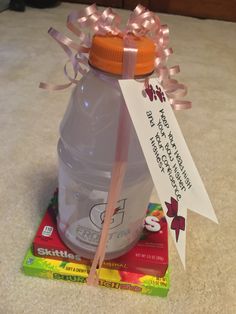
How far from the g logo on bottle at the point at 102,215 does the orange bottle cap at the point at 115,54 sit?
186mm

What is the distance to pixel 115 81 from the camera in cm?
44

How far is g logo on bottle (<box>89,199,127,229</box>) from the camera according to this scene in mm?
511

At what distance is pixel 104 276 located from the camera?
22.2 inches

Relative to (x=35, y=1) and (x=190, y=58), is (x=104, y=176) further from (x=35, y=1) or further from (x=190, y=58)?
(x=35, y=1)

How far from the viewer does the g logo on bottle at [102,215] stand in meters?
0.51

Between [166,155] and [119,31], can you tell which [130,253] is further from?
[119,31]

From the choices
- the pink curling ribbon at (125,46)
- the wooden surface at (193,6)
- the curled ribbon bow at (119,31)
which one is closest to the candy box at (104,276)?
the pink curling ribbon at (125,46)

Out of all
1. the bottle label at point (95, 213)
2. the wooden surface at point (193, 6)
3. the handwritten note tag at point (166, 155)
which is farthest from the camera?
the wooden surface at point (193, 6)

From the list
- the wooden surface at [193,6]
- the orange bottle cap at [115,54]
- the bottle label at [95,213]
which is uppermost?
the orange bottle cap at [115,54]

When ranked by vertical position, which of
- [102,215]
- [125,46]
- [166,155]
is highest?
[125,46]

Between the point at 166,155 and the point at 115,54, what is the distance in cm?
13

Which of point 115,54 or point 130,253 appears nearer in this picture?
point 115,54

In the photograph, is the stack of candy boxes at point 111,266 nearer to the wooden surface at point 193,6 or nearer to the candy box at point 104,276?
the candy box at point 104,276

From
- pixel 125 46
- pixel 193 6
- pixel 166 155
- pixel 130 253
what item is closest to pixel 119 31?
pixel 125 46
